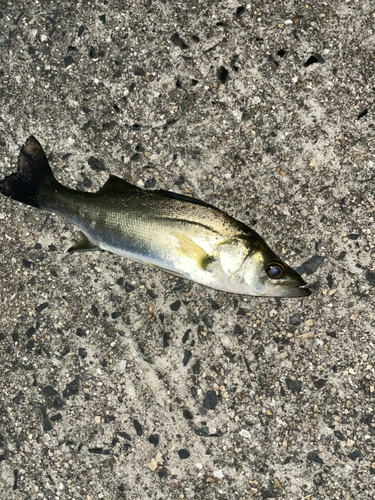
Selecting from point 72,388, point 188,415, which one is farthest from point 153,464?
point 72,388

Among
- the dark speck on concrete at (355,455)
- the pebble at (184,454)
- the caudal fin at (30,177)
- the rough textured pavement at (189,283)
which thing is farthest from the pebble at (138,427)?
the caudal fin at (30,177)

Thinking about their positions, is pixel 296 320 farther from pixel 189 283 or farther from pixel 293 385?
pixel 189 283

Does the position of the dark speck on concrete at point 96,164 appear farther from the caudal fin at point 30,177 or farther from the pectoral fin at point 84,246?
the pectoral fin at point 84,246

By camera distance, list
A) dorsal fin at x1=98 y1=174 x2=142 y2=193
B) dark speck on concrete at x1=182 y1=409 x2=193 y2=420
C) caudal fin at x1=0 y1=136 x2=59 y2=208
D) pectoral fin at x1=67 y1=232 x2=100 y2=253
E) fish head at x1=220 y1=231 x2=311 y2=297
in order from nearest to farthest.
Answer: fish head at x1=220 y1=231 x2=311 y2=297
dorsal fin at x1=98 y1=174 x2=142 y2=193
pectoral fin at x1=67 y1=232 x2=100 y2=253
caudal fin at x1=0 y1=136 x2=59 y2=208
dark speck on concrete at x1=182 y1=409 x2=193 y2=420

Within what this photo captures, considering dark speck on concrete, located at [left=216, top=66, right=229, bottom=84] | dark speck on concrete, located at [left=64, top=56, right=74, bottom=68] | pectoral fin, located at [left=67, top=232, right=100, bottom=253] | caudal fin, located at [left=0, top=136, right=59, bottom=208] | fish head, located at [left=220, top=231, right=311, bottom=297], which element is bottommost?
pectoral fin, located at [left=67, top=232, right=100, bottom=253]

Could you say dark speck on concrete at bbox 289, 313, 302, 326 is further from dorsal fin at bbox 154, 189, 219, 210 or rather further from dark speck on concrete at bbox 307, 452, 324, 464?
dorsal fin at bbox 154, 189, 219, 210

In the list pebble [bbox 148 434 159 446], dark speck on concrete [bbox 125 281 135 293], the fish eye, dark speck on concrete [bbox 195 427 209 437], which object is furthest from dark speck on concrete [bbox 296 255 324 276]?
pebble [bbox 148 434 159 446]

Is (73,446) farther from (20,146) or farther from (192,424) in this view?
(20,146)
